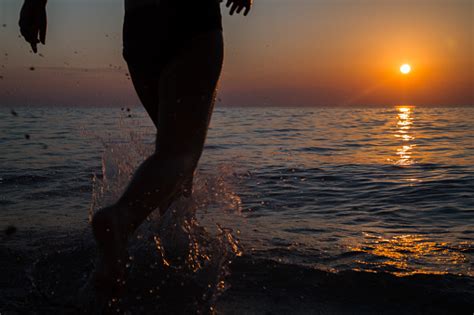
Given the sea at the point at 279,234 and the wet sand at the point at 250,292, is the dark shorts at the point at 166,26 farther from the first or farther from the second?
the sea at the point at 279,234

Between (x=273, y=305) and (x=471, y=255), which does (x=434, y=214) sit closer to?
(x=471, y=255)

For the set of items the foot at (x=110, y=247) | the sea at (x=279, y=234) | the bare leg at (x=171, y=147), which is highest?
the bare leg at (x=171, y=147)

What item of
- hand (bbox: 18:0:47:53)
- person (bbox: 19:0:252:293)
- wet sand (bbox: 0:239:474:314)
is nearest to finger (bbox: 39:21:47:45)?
hand (bbox: 18:0:47:53)

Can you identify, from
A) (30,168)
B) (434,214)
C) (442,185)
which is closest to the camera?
(434,214)

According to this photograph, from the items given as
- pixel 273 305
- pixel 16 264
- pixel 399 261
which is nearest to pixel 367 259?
pixel 399 261

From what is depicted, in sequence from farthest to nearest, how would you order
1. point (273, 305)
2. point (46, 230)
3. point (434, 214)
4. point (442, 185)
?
point (442, 185), point (434, 214), point (46, 230), point (273, 305)

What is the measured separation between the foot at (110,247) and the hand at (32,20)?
965 millimetres

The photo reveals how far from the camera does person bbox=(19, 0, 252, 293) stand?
1.69 meters

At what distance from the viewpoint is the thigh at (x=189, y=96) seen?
6.08 feet

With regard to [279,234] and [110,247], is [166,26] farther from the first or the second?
[279,234]

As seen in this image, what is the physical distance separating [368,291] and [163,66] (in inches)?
59.4

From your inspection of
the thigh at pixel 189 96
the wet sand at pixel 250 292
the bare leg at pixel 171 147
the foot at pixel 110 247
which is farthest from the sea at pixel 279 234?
the thigh at pixel 189 96

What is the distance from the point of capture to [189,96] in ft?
6.11

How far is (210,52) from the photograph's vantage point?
193 centimetres
